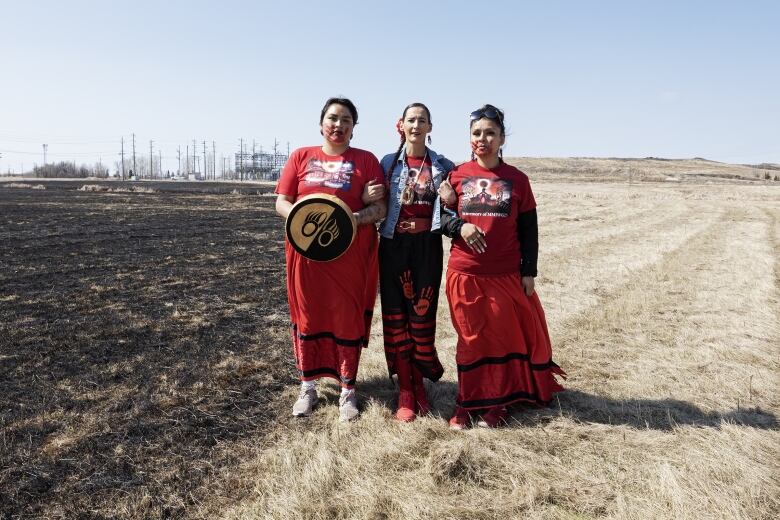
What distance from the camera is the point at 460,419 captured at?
3344 mm

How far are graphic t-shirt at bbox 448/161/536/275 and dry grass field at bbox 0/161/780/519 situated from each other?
3.29ft

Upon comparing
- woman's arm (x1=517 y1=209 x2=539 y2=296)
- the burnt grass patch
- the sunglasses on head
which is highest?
the sunglasses on head

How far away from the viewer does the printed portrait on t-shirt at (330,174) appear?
11.5ft

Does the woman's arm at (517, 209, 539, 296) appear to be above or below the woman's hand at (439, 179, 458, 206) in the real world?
below

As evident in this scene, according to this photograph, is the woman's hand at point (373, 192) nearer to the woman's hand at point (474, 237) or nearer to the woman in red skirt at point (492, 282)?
the woman in red skirt at point (492, 282)

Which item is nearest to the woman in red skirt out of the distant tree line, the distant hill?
the distant hill

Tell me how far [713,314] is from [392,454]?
4.99 metres

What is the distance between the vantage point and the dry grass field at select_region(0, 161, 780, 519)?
2516 mm

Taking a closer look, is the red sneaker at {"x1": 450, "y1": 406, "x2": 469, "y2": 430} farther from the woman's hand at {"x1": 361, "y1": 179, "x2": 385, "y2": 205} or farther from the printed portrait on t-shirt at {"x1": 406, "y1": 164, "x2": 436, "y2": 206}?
the woman's hand at {"x1": 361, "y1": 179, "x2": 385, "y2": 205}

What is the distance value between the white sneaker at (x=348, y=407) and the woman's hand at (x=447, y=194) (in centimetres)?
142

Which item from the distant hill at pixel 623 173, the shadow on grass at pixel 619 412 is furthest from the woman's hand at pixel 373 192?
the distant hill at pixel 623 173

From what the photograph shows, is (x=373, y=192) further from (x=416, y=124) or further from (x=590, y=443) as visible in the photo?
(x=590, y=443)

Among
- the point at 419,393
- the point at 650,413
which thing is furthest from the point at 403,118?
the point at 650,413

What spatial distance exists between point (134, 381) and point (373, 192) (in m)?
2.38
